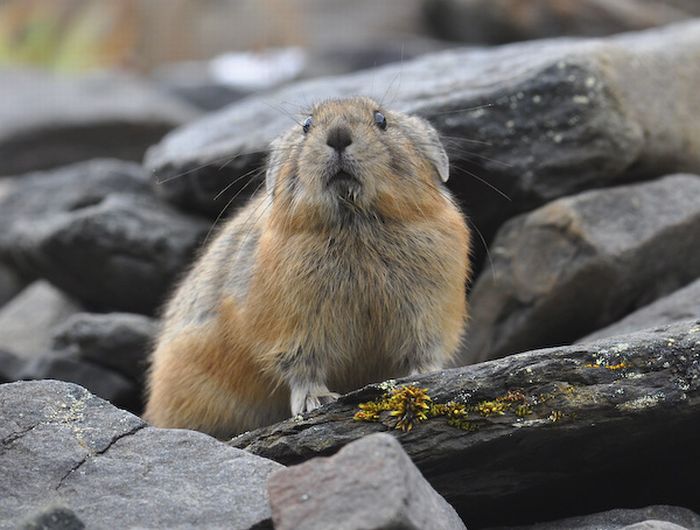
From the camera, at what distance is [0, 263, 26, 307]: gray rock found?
13.4m

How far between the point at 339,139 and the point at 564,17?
1548 cm

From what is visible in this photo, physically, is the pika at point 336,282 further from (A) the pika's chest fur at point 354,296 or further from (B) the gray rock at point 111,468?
(B) the gray rock at point 111,468

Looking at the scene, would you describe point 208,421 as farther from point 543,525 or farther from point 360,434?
point 543,525

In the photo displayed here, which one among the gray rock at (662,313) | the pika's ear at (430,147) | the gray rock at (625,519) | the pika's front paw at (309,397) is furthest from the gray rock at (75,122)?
the gray rock at (625,519)

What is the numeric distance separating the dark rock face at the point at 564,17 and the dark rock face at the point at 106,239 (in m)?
11.7

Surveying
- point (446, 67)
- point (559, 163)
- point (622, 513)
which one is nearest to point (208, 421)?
point (622, 513)

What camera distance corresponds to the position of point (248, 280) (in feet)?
25.8

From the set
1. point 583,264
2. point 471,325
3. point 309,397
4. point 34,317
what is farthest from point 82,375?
point 583,264

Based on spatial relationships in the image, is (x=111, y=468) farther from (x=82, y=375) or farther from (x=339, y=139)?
(x=82, y=375)

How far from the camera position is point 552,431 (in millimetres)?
5988

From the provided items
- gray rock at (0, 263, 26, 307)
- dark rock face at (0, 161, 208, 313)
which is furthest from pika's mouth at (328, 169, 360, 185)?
gray rock at (0, 263, 26, 307)

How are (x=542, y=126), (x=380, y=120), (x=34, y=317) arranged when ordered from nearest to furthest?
(x=380, y=120)
(x=542, y=126)
(x=34, y=317)

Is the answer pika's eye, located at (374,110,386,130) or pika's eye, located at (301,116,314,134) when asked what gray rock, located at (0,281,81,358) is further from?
pika's eye, located at (374,110,386,130)

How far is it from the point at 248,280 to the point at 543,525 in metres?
2.70
